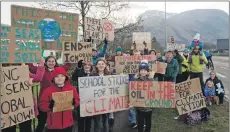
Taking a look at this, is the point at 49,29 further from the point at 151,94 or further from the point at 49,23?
the point at 151,94

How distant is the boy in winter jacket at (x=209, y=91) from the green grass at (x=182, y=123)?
34.2 inches

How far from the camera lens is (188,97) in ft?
23.2

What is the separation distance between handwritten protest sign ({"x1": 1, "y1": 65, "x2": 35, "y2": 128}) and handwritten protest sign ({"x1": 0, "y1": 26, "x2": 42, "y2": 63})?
343 millimetres

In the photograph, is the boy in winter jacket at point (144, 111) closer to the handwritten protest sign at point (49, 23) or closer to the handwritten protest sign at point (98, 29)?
the handwritten protest sign at point (49, 23)

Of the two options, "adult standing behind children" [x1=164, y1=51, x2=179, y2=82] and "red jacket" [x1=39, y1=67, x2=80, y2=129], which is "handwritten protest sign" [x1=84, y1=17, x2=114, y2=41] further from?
"red jacket" [x1=39, y1=67, x2=80, y2=129]

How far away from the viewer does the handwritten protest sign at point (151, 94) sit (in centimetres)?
590

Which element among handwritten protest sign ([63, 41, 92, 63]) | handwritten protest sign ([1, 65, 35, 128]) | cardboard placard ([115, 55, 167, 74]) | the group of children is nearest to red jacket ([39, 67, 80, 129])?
the group of children

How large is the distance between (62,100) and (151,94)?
5.93 feet

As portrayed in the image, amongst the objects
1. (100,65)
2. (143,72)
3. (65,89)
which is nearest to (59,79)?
(65,89)

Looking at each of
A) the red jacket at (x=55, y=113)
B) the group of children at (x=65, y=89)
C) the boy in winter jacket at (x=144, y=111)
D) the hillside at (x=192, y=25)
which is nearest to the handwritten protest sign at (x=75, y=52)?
the group of children at (x=65, y=89)

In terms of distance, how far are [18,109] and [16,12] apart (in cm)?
208

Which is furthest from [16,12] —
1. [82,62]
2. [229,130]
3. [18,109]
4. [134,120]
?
[229,130]

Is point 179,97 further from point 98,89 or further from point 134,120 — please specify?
point 98,89

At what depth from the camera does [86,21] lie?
7664mm
